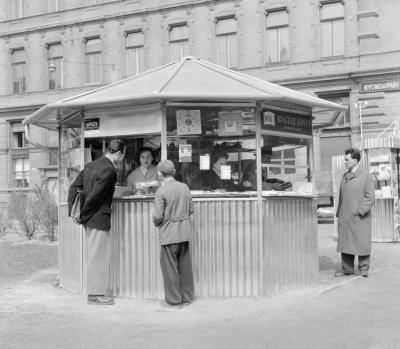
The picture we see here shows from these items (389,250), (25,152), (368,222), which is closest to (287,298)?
(368,222)

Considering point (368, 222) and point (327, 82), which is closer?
point (368, 222)

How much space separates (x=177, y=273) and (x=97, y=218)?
46.8 inches

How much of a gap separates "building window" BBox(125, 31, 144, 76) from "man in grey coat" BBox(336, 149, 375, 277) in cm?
2661

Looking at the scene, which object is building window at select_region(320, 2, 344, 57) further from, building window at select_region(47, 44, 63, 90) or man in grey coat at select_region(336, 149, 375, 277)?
man in grey coat at select_region(336, 149, 375, 277)

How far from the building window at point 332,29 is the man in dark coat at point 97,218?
24.3m

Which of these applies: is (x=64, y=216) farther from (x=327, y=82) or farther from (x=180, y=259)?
(x=327, y=82)

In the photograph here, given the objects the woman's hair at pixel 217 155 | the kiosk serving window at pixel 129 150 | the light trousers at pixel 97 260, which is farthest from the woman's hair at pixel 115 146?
the woman's hair at pixel 217 155

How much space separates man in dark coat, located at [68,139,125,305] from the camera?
7.88 meters

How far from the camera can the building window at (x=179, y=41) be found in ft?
112

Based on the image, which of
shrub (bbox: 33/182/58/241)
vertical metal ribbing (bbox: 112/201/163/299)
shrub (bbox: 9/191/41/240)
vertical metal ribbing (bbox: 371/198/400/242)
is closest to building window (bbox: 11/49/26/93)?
shrub (bbox: 9/191/41/240)

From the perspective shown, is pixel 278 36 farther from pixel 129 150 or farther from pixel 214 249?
pixel 214 249

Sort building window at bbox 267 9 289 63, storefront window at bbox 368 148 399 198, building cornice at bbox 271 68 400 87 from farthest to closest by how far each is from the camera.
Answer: building window at bbox 267 9 289 63
building cornice at bbox 271 68 400 87
storefront window at bbox 368 148 399 198

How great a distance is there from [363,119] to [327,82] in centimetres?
246

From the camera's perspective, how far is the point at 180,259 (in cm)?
783
